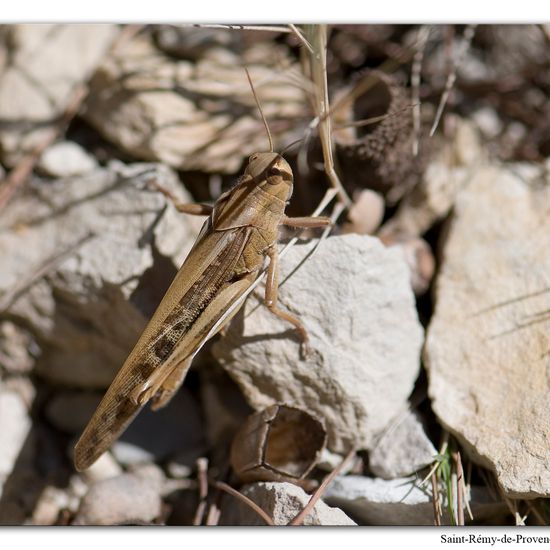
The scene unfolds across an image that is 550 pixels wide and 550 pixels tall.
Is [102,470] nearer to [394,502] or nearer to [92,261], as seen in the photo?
[92,261]

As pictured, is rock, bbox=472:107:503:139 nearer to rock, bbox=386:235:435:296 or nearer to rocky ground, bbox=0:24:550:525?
rocky ground, bbox=0:24:550:525

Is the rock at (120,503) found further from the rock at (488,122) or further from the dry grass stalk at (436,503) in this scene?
the rock at (488,122)

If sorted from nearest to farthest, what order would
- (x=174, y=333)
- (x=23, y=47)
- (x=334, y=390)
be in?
(x=174, y=333)
(x=334, y=390)
(x=23, y=47)

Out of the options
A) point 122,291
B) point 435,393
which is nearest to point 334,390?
point 435,393

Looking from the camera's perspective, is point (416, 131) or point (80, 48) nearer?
point (416, 131)

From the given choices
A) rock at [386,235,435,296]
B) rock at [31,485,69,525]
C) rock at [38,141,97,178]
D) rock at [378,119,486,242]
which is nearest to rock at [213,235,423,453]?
rock at [386,235,435,296]

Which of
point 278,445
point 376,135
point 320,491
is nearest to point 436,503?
point 320,491

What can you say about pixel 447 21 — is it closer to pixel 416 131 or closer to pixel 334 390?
pixel 416 131
